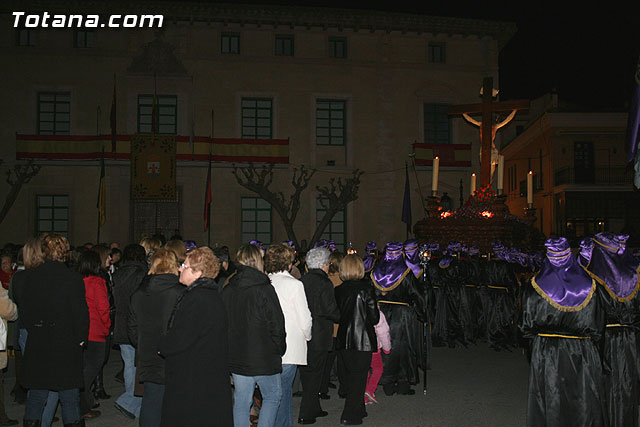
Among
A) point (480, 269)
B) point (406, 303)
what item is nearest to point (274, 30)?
point (480, 269)

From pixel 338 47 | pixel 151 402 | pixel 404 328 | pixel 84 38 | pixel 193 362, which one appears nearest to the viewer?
pixel 193 362

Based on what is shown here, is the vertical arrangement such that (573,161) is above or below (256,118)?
below

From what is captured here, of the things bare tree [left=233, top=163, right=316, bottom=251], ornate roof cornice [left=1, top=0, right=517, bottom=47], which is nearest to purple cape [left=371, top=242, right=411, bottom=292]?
bare tree [left=233, top=163, right=316, bottom=251]

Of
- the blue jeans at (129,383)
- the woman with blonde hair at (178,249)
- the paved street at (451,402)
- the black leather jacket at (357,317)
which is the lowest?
the paved street at (451,402)

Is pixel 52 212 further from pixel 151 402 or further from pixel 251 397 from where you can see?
pixel 251 397

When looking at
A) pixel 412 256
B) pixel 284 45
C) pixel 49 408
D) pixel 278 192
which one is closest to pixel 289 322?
pixel 49 408

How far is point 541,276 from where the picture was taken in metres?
6.07

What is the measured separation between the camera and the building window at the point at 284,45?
85.4 ft

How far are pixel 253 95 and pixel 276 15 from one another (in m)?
3.42

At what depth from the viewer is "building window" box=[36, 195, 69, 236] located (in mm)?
24953

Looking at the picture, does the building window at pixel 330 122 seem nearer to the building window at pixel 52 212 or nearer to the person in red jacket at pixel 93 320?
the building window at pixel 52 212

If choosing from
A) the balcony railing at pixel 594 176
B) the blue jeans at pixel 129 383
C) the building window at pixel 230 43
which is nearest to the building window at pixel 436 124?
the building window at pixel 230 43

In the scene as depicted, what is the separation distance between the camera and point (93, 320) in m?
7.16

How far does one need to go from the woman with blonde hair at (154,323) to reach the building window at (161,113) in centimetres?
2075
